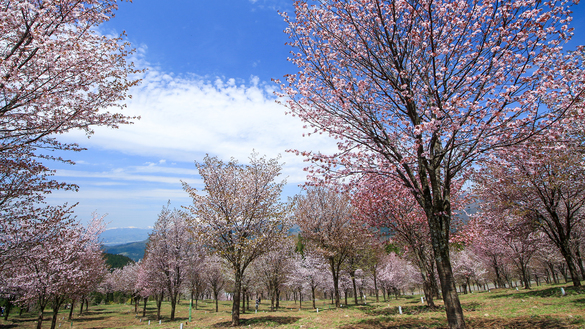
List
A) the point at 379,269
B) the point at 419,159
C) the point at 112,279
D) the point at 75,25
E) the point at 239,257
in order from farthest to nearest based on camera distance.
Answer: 1. the point at 112,279
2. the point at 379,269
3. the point at 239,257
4. the point at 419,159
5. the point at 75,25

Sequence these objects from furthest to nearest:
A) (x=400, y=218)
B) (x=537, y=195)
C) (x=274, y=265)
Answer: (x=274, y=265) < (x=537, y=195) < (x=400, y=218)

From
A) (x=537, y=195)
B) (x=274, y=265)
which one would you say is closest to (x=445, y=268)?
(x=537, y=195)

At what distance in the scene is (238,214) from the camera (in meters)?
16.4

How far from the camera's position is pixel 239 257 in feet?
49.9

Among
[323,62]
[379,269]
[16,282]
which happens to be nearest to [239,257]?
[323,62]

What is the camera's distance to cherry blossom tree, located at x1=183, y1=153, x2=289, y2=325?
597 inches

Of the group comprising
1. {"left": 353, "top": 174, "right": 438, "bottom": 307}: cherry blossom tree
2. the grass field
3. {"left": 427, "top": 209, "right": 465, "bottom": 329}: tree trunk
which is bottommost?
the grass field

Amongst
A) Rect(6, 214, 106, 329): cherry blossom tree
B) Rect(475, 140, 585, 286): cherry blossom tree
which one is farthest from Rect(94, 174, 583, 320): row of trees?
Rect(6, 214, 106, 329): cherry blossom tree

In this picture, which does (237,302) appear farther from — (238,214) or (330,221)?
(330,221)

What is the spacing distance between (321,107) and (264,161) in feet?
34.6

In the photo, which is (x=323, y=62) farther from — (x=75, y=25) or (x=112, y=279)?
(x=112, y=279)

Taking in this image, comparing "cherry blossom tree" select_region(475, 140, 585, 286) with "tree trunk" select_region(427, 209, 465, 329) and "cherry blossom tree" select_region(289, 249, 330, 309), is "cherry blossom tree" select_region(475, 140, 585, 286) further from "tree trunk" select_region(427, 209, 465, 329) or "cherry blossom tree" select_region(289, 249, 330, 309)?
"cherry blossom tree" select_region(289, 249, 330, 309)

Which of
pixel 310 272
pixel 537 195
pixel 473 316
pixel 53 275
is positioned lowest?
pixel 310 272

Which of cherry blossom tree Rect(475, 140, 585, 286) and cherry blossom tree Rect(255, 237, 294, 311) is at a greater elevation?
cherry blossom tree Rect(475, 140, 585, 286)
